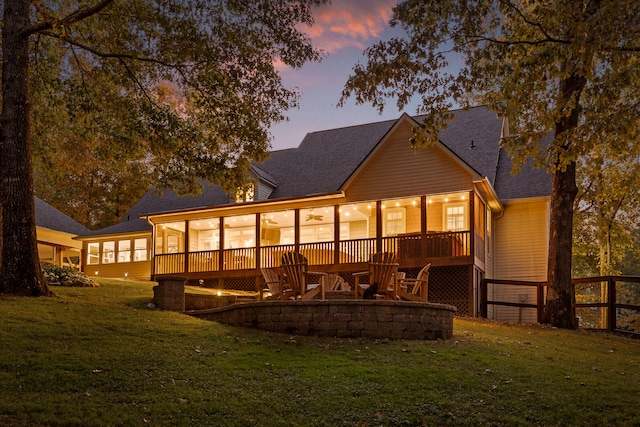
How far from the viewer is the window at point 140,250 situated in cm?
2811

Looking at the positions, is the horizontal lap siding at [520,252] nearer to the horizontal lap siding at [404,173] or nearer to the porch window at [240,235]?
the horizontal lap siding at [404,173]

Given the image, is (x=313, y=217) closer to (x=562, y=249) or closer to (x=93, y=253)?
(x=562, y=249)

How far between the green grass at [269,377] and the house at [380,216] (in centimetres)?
764

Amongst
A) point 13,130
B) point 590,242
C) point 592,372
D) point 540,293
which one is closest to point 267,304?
point 592,372

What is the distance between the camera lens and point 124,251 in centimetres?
2877

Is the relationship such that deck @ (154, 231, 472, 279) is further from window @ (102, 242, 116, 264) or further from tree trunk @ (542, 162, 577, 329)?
window @ (102, 242, 116, 264)

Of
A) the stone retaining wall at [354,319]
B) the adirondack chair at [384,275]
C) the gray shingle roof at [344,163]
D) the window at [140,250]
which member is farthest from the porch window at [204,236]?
the stone retaining wall at [354,319]

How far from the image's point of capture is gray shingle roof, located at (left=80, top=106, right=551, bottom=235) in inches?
914

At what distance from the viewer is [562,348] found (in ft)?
41.3

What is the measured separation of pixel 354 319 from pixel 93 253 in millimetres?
21529

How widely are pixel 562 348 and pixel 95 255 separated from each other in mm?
23148

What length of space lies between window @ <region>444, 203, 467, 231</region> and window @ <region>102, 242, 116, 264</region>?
1548 centimetres

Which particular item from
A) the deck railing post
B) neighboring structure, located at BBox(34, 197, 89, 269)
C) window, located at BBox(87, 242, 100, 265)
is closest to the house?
window, located at BBox(87, 242, 100, 265)

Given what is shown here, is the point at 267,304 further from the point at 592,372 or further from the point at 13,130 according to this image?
the point at 13,130
